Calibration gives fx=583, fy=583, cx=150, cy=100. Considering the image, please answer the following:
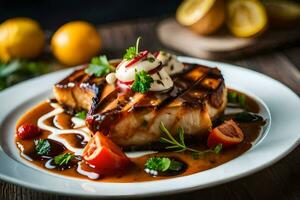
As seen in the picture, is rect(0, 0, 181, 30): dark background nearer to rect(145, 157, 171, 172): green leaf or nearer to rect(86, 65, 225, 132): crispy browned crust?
rect(86, 65, 225, 132): crispy browned crust

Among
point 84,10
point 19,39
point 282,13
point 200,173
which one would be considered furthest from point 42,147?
point 84,10

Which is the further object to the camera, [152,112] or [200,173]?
[152,112]

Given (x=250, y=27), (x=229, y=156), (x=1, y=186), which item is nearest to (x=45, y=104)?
(x=1, y=186)

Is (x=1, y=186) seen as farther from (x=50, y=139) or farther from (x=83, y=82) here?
(x=83, y=82)

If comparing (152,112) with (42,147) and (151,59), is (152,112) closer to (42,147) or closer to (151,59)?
(151,59)

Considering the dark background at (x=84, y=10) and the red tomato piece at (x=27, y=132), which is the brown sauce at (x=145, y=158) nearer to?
the red tomato piece at (x=27, y=132)

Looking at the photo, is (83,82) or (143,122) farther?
(83,82)
